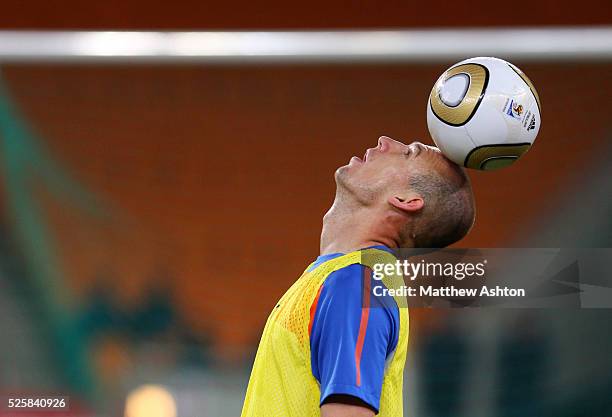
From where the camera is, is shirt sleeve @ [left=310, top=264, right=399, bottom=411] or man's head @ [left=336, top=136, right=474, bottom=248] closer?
shirt sleeve @ [left=310, top=264, right=399, bottom=411]

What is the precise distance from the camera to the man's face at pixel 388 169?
6.09 ft

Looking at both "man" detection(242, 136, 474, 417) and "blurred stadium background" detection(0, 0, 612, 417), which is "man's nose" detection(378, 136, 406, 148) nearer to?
"man" detection(242, 136, 474, 417)

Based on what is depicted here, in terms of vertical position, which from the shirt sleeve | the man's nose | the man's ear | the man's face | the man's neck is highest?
the man's nose

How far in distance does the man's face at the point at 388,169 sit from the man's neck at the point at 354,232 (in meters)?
0.04

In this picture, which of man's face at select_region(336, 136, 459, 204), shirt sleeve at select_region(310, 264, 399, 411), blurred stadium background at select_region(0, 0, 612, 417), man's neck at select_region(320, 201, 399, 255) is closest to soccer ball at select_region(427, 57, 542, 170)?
man's face at select_region(336, 136, 459, 204)

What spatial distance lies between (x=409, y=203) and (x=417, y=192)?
31 millimetres

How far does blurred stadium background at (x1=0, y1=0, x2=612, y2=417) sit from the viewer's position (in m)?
3.27

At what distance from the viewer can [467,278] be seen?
3.10m

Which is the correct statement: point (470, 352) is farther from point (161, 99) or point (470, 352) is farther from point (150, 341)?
point (161, 99)

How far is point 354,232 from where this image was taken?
1.86m

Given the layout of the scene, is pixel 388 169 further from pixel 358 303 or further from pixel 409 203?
pixel 358 303

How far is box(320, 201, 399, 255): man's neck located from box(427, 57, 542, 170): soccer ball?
0.23 metres

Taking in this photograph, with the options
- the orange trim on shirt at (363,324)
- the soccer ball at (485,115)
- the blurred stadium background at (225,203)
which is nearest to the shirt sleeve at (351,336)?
the orange trim on shirt at (363,324)

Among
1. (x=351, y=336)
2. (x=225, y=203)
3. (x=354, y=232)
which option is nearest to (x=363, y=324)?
(x=351, y=336)
